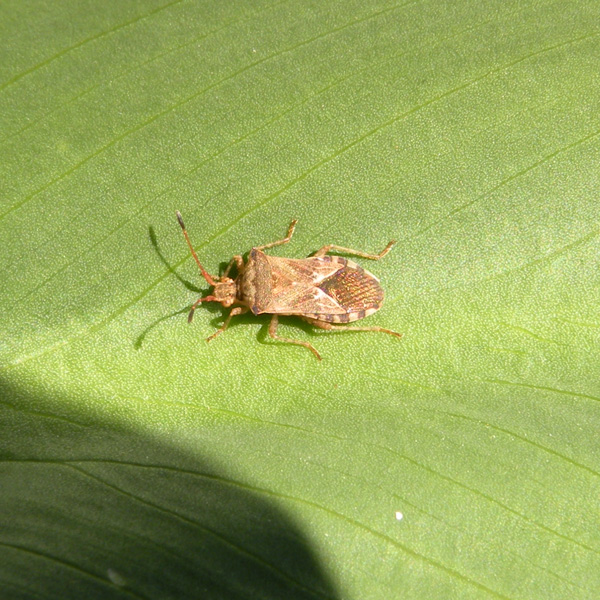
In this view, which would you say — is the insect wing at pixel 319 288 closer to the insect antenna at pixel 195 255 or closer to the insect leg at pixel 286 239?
the insect leg at pixel 286 239

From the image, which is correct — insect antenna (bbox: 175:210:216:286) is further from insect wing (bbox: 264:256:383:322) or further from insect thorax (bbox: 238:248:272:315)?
insect wing (bbox: 264:256:383:322)

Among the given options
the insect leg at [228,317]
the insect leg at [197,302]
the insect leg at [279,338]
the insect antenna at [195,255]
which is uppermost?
the insect antenna at [195,255]

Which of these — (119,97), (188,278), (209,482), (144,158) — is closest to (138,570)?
(209,482)

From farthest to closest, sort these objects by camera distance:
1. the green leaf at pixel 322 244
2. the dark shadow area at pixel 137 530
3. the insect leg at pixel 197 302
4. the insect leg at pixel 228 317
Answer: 1. the insect leg at pixel 228 317
2. the insect leg at pixel 197 302
3. the green leaf at pixel 322 244
4. the dark shadow area at pixel 137 530

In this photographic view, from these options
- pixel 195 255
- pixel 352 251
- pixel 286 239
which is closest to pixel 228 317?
pixel 195 255

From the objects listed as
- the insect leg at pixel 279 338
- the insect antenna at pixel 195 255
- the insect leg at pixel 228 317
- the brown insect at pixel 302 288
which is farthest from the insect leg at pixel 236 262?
the insect leg at pixel 279 338

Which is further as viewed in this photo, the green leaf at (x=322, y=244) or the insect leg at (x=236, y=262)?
the insect leg at (x=236, y=262)

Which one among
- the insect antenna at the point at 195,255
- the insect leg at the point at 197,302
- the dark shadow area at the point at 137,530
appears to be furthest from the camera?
the insect leg at the point at 197,302
